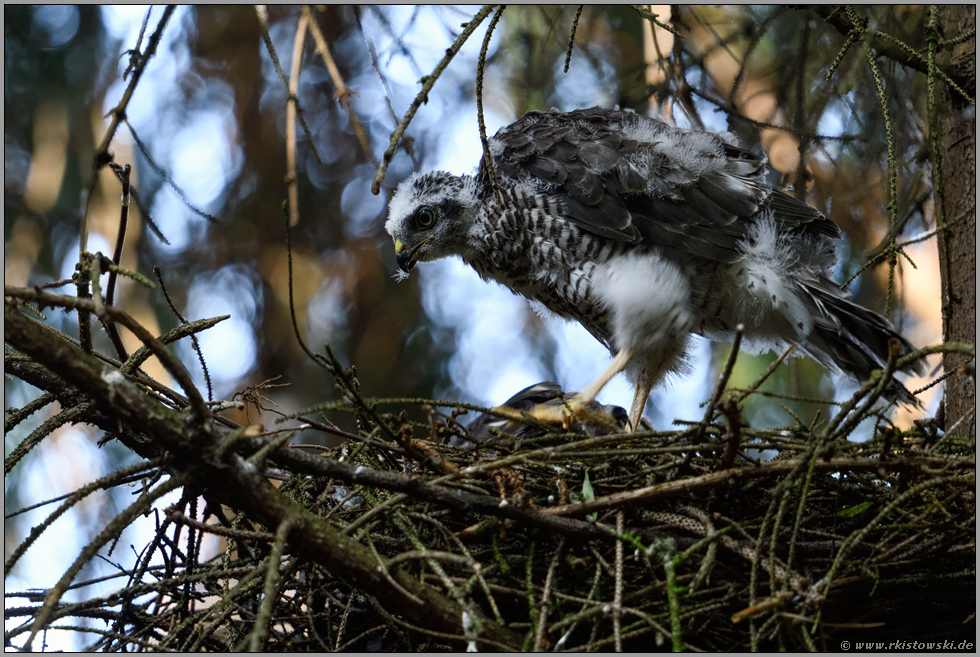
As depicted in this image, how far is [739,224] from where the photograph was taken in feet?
9.90

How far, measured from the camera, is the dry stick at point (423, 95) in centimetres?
137

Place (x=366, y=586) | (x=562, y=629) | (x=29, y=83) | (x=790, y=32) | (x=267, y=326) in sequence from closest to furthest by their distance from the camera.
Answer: (x=366, y=586)
(x=562, y=629)
(x=790, y=32)
(x=29, y=83)
(x=267, y=326)

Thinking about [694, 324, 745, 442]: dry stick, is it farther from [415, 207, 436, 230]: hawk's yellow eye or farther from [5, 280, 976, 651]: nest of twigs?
[415, 207, 436, 230]: hawk's yellow eye

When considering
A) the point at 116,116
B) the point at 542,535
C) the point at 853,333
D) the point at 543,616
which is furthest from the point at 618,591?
the point at 853,333

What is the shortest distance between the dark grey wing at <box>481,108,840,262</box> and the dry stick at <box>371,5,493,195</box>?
1469 mm

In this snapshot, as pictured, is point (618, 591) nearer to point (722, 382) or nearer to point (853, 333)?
point (722, 382)

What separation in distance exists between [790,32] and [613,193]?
195cm

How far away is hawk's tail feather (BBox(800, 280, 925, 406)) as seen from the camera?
2.81m

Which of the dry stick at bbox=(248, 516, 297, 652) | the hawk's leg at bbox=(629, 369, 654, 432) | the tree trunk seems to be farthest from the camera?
the hawk's leg at bbox=(629, 369, 654, 432)

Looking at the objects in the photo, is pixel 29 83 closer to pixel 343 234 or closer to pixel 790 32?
pixel 343 234

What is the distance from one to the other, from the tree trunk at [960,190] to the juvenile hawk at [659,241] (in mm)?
253

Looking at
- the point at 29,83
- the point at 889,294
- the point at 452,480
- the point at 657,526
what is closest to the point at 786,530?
the point at 657,526

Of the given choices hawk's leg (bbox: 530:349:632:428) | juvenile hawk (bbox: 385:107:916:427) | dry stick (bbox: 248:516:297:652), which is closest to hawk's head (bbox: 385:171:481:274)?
juvenile hawk (bbox: 385:107:916:427)

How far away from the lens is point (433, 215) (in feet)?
11.3
